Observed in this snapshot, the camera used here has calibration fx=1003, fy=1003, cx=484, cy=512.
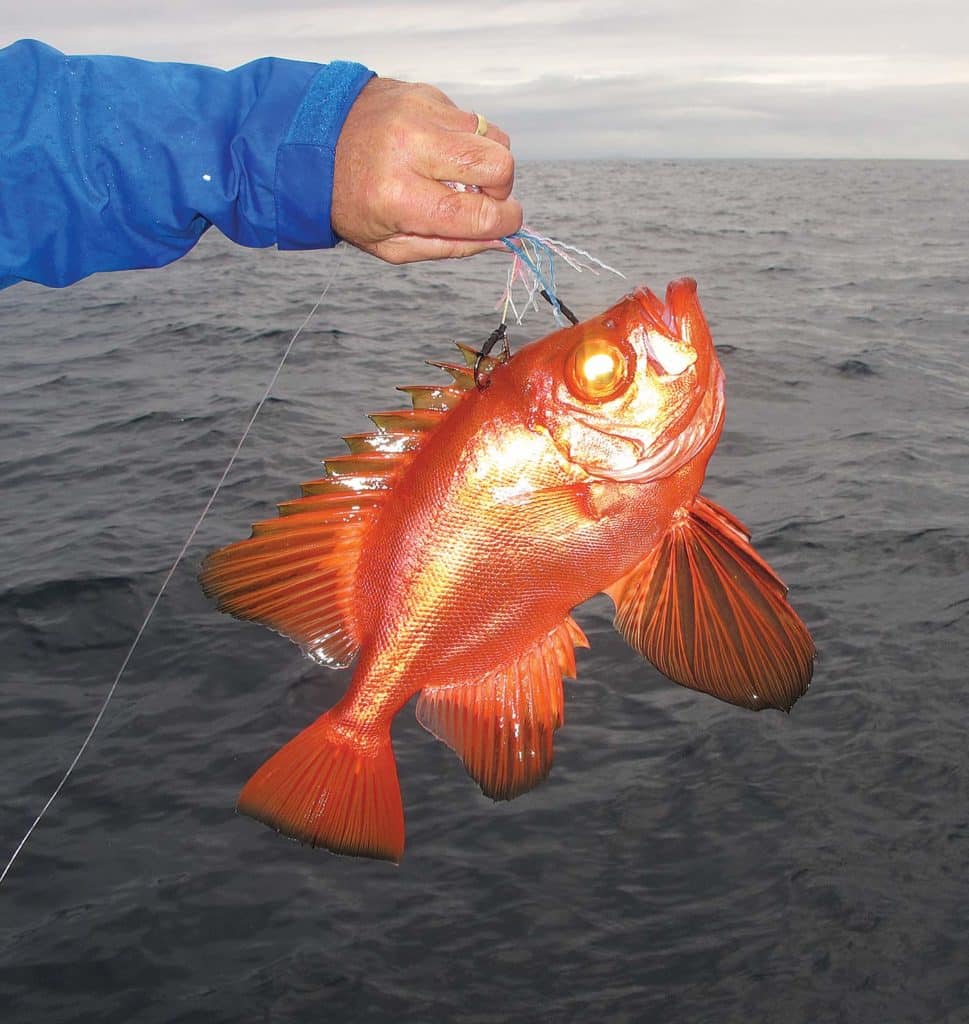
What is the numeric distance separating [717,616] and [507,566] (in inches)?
20.3

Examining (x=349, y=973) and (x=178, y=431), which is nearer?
(x=349, y=973)

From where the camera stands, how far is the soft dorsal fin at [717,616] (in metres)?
2.13

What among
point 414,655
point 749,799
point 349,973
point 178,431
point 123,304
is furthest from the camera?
point 123,304

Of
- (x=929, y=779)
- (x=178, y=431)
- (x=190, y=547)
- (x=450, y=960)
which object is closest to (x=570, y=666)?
(x=450, y=960)

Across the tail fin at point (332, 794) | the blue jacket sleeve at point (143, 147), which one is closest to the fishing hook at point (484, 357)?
the blue jacket sleeve at point (143, 147)

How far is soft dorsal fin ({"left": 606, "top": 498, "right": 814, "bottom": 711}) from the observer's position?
83.7 inches

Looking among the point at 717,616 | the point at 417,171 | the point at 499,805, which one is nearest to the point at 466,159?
the point at 417,171

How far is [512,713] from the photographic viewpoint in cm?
224

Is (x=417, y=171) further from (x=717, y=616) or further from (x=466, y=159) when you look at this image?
(x=717, y=616)

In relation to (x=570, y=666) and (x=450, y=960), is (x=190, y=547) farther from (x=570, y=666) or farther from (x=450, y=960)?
(x=570, y=666)

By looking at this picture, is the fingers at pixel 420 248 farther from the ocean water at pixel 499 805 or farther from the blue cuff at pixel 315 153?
the ocean water at pixel 499 805

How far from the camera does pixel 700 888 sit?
161 inches

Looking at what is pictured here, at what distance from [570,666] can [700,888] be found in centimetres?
228

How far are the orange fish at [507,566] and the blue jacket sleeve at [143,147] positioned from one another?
583mm
